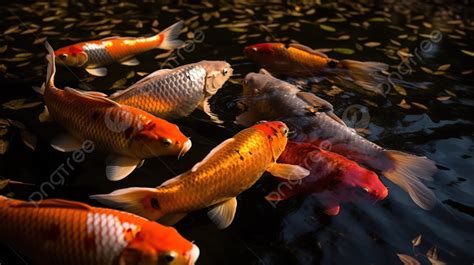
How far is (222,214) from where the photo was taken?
2.39 m

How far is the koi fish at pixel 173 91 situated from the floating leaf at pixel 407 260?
5.82 feet

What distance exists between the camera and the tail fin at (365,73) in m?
4.02

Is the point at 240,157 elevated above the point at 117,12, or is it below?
above

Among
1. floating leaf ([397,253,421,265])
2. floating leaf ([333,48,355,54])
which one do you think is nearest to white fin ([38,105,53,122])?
floating leaf ([397,253,421,265])

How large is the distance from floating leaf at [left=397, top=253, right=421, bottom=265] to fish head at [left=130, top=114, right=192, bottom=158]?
1.38 m

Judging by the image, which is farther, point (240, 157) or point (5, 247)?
point (240, 157)

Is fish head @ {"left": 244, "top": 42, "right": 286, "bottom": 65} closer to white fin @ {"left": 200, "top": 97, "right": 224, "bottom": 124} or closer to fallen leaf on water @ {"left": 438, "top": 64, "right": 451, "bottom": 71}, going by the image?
white fin @ {"left": 200, "top": 97, "right": 224, "bottom": 124}

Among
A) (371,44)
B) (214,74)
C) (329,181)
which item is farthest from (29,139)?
(371,44)

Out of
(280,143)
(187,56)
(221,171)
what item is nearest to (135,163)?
(221,171)

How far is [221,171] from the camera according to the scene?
232cm

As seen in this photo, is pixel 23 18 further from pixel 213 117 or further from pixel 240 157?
pixel 240 157

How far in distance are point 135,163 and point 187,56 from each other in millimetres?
2497

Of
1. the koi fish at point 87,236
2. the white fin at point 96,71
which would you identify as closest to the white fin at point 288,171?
the koi fish at point 87,236

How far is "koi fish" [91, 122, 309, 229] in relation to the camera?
2.13m
